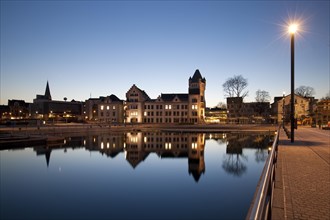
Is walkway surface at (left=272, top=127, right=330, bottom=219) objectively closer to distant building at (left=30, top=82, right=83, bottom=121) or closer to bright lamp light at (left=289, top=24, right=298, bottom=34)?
bright lamp light at (left=289, top=24, right=298, bottom=34)

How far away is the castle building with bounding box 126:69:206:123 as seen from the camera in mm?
95625

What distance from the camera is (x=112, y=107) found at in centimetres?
10250

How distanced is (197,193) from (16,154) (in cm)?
2442

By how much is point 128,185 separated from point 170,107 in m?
80.5

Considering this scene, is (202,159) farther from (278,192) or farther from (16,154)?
(16,154)

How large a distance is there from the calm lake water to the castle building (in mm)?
66127

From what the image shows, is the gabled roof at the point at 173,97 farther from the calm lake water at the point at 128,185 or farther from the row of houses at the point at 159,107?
the calm lake water at the point at 128,185

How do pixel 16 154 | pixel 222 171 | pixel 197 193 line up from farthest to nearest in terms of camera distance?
1. pixel 16 154
2. pixel 222 171
3. pixel 197 193

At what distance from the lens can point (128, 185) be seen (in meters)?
17.1

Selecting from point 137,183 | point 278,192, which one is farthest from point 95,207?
point 278,192

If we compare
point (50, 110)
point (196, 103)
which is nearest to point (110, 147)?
point (196, 103)

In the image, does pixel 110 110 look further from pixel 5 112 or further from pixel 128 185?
pixel 128 185

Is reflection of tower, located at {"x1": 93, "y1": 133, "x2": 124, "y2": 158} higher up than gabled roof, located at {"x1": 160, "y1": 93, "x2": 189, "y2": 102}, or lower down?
lower down

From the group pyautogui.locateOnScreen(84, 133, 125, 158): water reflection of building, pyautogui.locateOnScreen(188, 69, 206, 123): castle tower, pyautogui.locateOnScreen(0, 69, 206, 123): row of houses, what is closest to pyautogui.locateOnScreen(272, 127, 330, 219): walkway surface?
pyautogui.locateOnScreen(84, 133, 125, 158): water reflection of building
